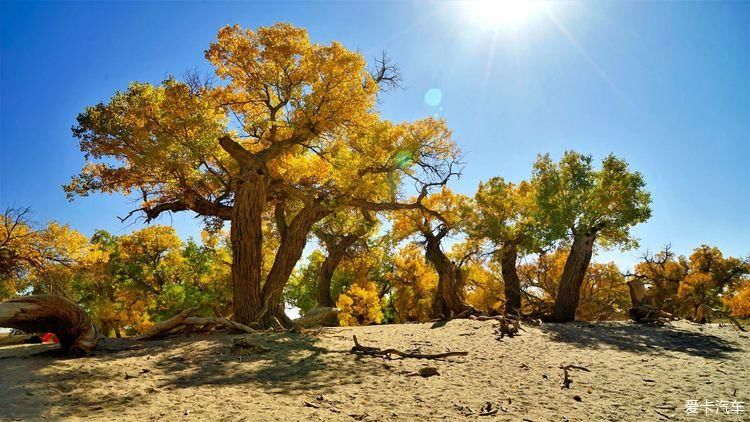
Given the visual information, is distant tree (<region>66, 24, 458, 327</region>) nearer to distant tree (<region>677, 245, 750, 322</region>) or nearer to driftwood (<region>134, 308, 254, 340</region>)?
driftwood (<region>134, 308, 254, 340</region>)

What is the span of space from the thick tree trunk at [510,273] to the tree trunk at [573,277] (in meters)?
3.07

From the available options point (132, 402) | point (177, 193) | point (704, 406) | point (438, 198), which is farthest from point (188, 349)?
point (438, 198)

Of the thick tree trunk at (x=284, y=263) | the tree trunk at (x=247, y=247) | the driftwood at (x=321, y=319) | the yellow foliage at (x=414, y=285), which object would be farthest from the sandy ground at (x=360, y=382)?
the yellow foliage at (x=414, y=285)

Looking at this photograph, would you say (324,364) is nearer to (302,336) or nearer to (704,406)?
(302,336)

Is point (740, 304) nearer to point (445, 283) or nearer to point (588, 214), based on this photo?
point (588, 214)

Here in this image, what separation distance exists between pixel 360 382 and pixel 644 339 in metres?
7.70

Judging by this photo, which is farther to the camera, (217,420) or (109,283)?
(109,283)

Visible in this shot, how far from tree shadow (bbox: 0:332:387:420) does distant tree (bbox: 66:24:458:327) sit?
3240 mm

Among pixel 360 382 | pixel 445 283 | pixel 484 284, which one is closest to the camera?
pixel 360 382

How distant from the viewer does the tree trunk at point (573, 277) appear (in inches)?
553

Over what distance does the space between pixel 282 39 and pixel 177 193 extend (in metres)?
5.54

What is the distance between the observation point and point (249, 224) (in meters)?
10.4

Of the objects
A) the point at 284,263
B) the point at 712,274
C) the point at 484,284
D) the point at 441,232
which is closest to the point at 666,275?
the point at 712,274

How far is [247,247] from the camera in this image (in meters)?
10.3
